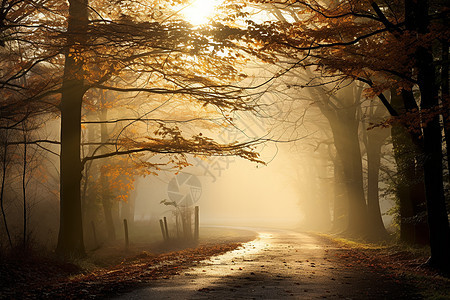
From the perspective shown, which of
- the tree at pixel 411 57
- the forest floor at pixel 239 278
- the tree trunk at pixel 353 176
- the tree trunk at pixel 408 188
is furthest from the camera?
the tree trunk at pixel 353 176

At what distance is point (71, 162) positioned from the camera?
13.9 m

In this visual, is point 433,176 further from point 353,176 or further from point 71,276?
point 353,176

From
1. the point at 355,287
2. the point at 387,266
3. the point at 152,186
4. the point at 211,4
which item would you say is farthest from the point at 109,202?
the point at 152,186

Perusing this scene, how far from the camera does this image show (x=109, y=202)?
2284 centimetres

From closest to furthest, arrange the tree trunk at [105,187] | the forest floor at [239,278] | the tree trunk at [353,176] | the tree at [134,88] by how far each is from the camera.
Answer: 1. the forest floor at [239,278]
2. the tree at [134,88]
3. the tree trunk at [105,187]
4. the tree trunk at [353,176]

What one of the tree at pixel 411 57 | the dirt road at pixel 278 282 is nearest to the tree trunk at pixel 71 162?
the dirt road at pixel 278 282

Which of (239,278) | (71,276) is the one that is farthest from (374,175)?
(71,276)

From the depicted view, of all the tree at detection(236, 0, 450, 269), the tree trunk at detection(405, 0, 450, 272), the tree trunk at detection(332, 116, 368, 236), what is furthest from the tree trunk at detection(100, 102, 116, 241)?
the tree trunk at detection(405, 0, 450, 272)

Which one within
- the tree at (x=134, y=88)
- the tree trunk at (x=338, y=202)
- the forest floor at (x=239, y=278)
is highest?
the tree at (x=134, y=88)

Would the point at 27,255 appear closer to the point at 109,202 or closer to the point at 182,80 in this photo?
the point at 182,80

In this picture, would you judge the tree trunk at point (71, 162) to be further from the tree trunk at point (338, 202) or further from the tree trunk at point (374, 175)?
the tree trunk at point (338, 202)

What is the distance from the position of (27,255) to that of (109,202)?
36.5 feet

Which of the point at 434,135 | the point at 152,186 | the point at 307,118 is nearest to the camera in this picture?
the point at 434,135

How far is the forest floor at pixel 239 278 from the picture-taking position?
7595 mm
